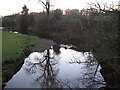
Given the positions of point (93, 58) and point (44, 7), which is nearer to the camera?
point (93, 58)

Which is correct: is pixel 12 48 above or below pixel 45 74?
above

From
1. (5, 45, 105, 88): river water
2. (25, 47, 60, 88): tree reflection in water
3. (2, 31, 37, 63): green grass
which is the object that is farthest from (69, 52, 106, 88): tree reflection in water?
(2, 31, 37, 63): green grass

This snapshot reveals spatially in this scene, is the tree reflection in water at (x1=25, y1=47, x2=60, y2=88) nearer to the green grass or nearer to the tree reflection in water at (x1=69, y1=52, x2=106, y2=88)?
the green grass

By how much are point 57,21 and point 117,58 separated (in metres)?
28.1

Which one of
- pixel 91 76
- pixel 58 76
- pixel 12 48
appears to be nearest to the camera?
pixel 91 76

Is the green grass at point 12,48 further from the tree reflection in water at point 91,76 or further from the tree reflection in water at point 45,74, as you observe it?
the tree reflection in water at point 91,76

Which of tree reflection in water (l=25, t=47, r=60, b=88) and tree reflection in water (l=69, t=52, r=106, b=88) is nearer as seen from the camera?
tree reflection in water (l=69, t=52, r=106, b=88)

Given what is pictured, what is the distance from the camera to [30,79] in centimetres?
915

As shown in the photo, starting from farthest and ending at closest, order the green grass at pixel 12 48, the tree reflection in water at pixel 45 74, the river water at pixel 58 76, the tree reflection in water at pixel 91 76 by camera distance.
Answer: the green grass at pixel 12 48 < the tree reflection in water at pixel 45 74 < the river water at pixel 58 76 < the tree reflection in water at pixel 91 76

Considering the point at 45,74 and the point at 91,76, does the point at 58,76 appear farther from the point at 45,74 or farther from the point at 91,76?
the point at 91,76

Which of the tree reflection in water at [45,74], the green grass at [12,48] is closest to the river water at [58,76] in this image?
the tree reflection in water at [45,74]

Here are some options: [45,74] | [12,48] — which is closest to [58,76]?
[45,74]

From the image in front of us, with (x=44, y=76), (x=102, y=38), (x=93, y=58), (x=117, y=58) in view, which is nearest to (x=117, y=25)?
(x=102, y=38)

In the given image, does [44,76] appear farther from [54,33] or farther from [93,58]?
[54,33]
